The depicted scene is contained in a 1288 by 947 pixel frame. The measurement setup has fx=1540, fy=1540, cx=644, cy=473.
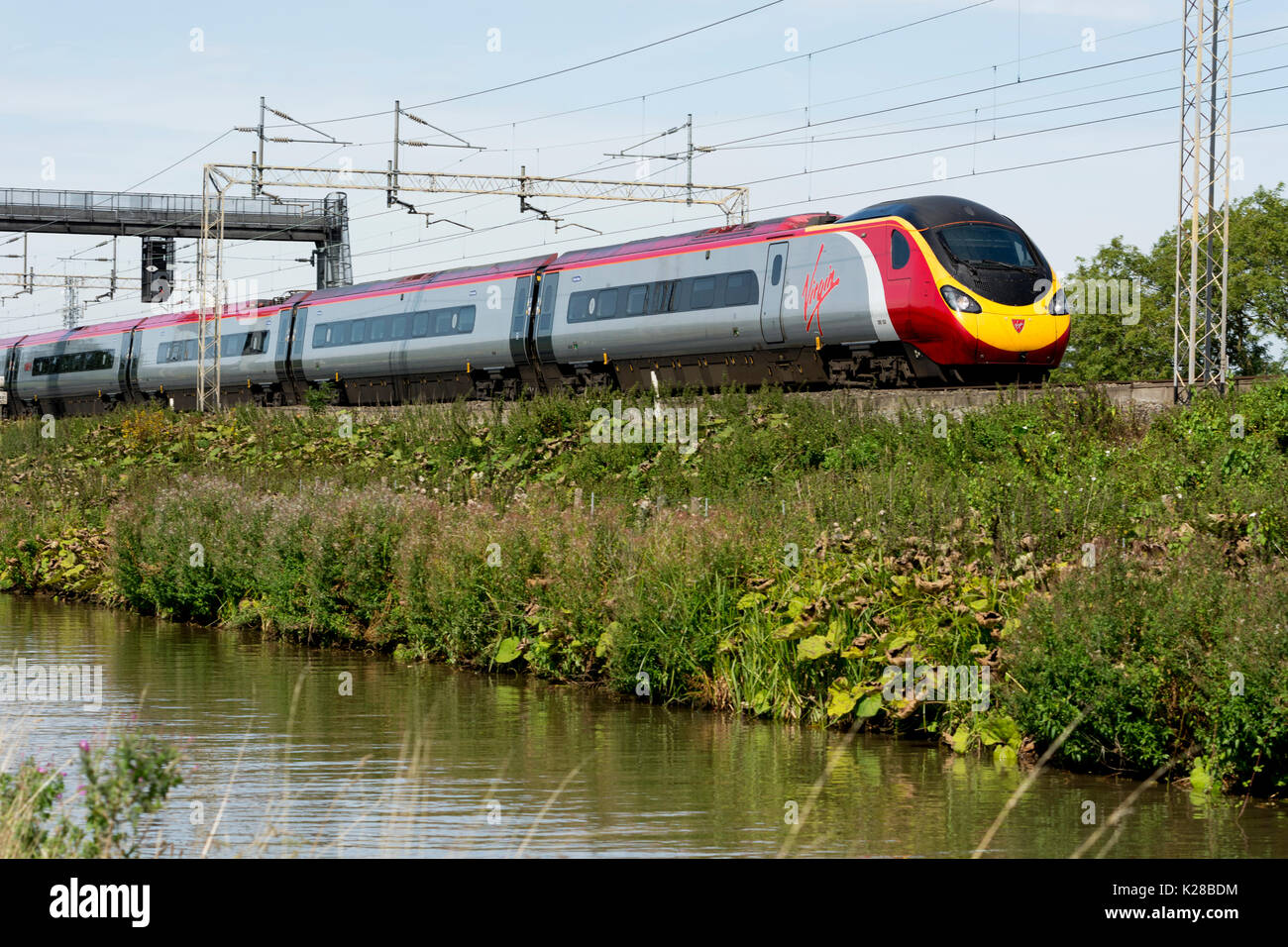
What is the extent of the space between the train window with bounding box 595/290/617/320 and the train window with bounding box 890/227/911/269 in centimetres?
731

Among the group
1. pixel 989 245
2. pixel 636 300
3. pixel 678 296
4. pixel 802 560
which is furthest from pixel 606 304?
pixel 802 560

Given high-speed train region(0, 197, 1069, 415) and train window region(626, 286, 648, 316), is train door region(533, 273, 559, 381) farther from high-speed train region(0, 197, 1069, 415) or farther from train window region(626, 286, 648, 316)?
train window region(626, 286, 648, 316)

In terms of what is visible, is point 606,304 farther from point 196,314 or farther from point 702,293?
point 196,314

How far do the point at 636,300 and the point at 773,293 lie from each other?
3.88 meters

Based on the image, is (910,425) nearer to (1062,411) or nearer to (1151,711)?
(1062,411)

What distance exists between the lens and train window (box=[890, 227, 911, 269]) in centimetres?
2355

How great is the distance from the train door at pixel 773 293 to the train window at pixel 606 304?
4328mm

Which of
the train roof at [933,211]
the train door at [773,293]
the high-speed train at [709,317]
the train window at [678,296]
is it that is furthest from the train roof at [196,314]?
the train roof at [933,211]

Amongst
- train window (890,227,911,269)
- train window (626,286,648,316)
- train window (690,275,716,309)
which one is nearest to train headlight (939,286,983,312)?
train window (890,227,911,269)

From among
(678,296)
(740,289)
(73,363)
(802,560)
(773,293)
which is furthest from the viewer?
(73,363)

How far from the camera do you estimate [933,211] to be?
24.0m

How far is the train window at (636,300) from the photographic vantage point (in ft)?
94.8

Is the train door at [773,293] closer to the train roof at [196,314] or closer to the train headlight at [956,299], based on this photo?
the train headlight at [956,299]
